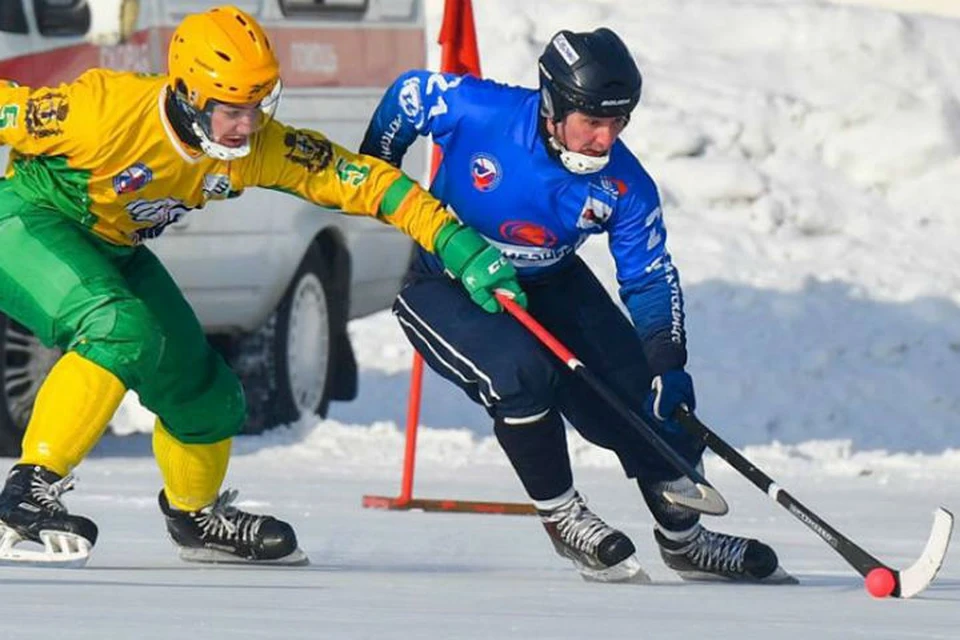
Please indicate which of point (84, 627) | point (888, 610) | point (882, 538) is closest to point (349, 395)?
Answer: point (882, 538)

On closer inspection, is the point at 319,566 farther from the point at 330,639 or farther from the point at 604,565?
the point at 330,639

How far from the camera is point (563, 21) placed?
838 inches

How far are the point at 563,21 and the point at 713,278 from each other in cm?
308

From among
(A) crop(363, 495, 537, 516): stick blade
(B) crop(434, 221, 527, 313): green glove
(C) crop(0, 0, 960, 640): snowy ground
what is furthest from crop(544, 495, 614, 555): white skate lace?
(A) crop(363, 495, 537, 516): stick blade

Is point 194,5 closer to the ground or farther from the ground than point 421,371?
farther from the ground

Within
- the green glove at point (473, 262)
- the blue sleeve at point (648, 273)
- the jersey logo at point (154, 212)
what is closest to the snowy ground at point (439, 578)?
the blue sleeve at point (648, 273)

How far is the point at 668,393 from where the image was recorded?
928 centimetres

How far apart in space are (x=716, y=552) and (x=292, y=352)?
5375 mm

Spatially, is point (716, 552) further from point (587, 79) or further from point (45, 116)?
point (45, 116)

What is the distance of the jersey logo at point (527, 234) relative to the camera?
373 inches

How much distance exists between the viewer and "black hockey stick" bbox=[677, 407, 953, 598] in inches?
343

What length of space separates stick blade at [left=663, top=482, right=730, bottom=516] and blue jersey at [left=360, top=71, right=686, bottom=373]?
37 centimetres

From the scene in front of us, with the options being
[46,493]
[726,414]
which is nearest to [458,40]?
[46,493]

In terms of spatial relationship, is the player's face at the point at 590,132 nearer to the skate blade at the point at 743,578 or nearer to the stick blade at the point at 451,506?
the skate blade at the point at 743,578
